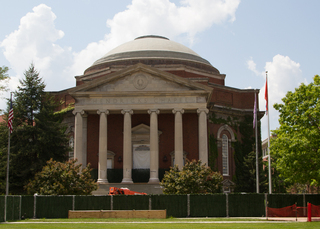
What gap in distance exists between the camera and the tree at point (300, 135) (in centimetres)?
3441

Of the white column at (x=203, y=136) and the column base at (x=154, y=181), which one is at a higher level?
the white column at (x=203, y=136)

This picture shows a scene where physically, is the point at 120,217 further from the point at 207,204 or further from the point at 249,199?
the point at 249,199

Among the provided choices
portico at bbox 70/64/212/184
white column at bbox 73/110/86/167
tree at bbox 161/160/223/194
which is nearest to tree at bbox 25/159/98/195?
tree at bbox 161/160/223/194

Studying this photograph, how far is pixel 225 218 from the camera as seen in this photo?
3200 cm

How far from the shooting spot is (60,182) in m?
37.4

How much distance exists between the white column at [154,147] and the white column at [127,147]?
7.08 feet

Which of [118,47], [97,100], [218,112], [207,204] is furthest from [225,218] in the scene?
[118,47]

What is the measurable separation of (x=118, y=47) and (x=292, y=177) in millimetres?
33631

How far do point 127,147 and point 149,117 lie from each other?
5.90 meters

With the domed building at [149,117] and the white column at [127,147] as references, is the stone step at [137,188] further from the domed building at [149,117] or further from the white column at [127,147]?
the white column at [127,147]

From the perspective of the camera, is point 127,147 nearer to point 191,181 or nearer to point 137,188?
point 137,188

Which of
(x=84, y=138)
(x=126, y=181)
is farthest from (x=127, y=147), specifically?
(x=84, y=138)

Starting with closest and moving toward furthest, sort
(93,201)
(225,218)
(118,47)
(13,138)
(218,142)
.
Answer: (225,218) < (93,201) < (13,138) < (218,142) < (118,47)

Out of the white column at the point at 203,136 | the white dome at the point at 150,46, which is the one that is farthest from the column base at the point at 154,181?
the white dome at the point at 150,46
